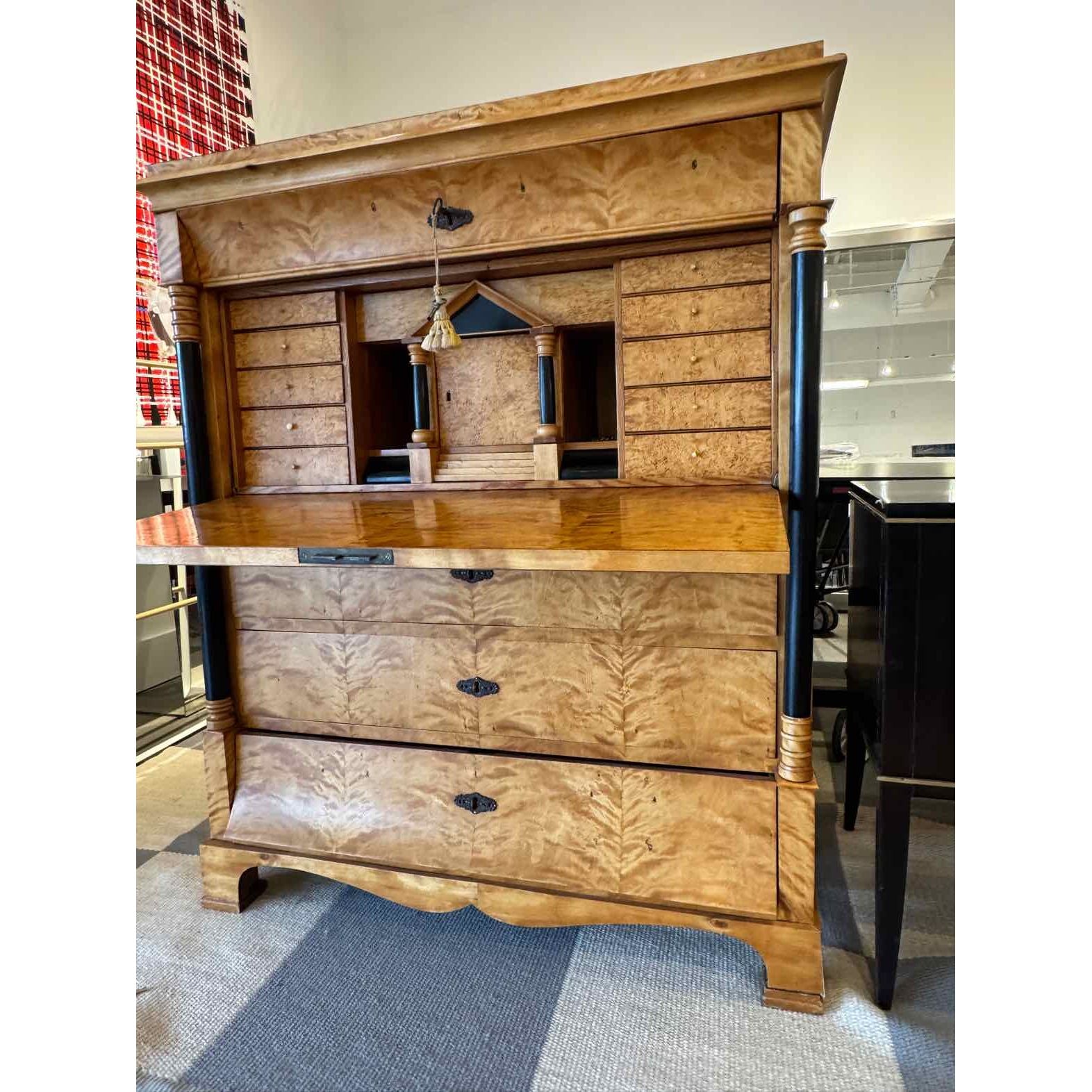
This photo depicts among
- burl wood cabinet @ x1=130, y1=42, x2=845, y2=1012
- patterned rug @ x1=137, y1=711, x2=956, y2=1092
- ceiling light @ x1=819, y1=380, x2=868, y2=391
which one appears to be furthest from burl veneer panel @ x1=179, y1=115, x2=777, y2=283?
ceiling light @ x1=819, y1=380, x2=868, y2=391

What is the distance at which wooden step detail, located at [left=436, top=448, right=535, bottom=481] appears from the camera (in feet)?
5.84

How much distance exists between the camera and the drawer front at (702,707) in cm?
146

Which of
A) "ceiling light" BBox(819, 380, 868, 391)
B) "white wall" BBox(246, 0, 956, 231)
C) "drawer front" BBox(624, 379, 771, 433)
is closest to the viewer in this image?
"drawer front" BBox(624, 379, 771, 433)

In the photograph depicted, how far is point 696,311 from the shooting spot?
61.7 inches

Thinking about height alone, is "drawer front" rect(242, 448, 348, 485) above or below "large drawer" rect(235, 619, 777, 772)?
above

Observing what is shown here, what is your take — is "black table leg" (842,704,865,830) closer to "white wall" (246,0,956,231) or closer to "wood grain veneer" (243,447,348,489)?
"wood grain veneer" (243,447,348,489)

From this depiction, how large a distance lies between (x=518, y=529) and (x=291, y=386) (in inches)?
35.7

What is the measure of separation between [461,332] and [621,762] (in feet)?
3.62

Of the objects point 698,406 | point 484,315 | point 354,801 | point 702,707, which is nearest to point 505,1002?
point 354,801

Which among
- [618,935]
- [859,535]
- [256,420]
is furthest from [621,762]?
[256,420]

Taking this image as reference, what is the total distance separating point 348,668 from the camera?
5.55ft

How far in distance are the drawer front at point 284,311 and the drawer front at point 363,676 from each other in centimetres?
78

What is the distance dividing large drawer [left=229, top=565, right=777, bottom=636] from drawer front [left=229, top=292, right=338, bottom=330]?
632mm
